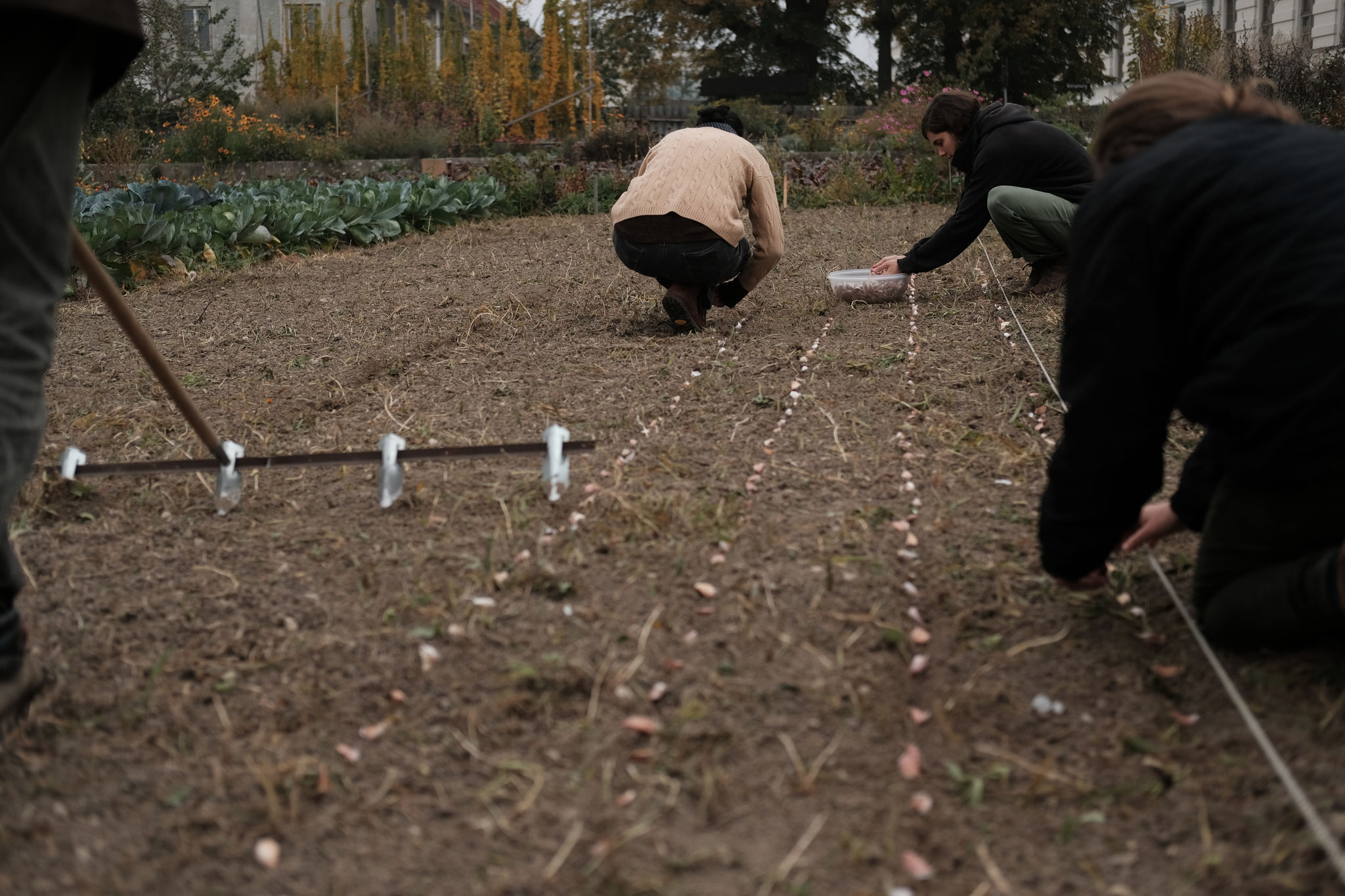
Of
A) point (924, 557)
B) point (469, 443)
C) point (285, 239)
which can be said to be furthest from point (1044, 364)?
point (285, 239)

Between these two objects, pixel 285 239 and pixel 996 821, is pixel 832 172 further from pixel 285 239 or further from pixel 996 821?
pixel 996 821

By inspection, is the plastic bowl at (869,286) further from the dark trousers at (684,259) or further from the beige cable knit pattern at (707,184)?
the dark trousers at (684,259)

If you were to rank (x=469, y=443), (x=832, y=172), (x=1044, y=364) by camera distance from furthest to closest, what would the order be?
(x=832, y=172)
(x=1044, y=364)
(x=469, y=443)

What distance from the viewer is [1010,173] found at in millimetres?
5180

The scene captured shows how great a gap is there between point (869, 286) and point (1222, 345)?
142 inches

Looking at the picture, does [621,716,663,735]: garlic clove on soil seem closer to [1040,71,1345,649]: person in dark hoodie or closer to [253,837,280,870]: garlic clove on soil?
[253,837,280,870]: garlic clove on soil

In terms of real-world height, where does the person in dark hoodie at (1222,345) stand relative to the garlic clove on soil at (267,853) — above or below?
above

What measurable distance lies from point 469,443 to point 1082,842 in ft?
7.42

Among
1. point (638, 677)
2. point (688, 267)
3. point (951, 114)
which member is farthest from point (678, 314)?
point (638, 677)

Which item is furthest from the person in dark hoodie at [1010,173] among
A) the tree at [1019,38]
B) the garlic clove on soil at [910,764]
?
the tree at [1019,38]

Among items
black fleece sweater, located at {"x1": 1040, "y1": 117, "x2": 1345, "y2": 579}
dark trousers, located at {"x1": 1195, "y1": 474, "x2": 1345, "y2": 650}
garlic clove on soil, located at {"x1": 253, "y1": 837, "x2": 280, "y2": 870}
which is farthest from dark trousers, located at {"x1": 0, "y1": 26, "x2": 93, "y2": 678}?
dark trousers, located at {"x1": 1195, "y1": 474, "x2": 1345, "y2": 650}

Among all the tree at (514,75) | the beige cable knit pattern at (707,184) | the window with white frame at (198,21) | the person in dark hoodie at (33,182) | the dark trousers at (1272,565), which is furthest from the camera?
the window with white frame at (198,21)

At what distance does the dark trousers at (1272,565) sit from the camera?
5.82 feet

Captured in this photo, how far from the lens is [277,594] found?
238cm
